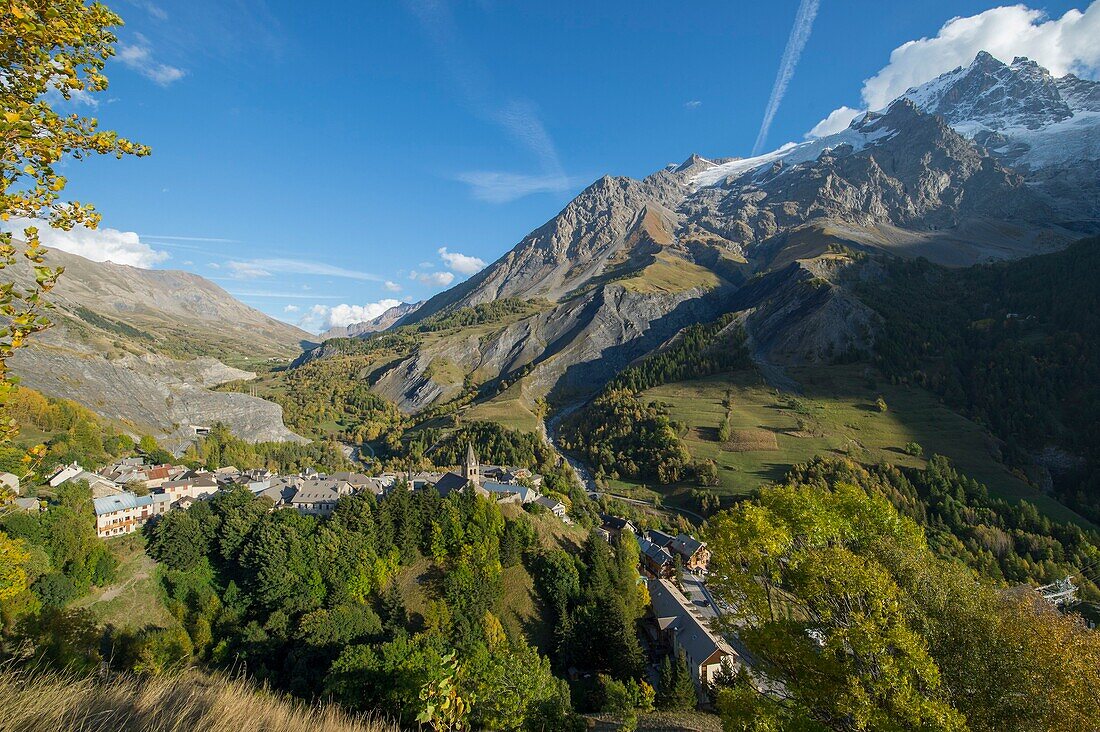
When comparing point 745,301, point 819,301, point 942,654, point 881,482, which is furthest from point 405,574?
point 745,301

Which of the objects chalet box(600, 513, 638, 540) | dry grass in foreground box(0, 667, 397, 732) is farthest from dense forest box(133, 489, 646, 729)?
chalet box(600, 513, 638, 540)

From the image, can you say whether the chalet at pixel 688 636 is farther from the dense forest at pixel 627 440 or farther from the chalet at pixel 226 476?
the chalet at pixel 226 476

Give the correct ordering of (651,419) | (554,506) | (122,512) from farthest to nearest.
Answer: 1. (651,419)
2. (554,506)
3. (122,512)

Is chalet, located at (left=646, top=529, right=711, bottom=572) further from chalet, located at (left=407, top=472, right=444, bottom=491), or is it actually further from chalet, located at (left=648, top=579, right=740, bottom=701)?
chalet, located at (left=407, top=472, right=444, bottom=491)

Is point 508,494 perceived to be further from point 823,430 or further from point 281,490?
point 823,430

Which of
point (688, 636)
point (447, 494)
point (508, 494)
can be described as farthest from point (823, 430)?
point (447, 494)

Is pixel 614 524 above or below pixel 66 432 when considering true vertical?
below
